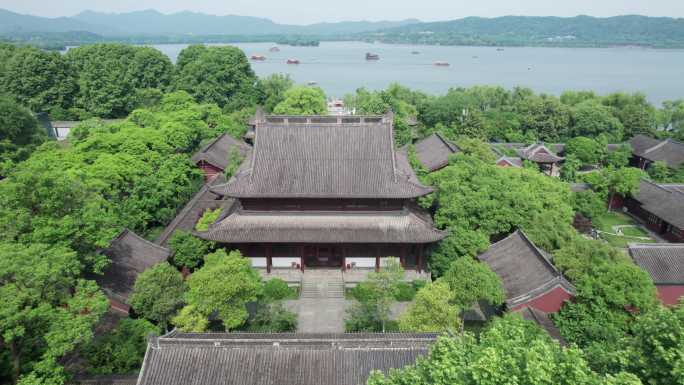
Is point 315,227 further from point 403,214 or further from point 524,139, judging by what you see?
point 524,139

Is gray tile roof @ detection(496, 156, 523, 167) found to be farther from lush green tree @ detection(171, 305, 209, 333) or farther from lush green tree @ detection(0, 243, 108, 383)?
lush green tree @ detection(0, 243, 108, 383)

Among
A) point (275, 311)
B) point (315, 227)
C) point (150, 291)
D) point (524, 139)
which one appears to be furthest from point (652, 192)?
point (150, 291)

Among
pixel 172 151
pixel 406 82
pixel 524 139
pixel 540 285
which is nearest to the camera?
pixel 540 285

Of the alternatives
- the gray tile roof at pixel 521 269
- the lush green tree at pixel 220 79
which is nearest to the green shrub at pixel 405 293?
the gray tile roof at pixel 521 269

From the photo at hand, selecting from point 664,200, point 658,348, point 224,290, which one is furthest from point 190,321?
point 664,200

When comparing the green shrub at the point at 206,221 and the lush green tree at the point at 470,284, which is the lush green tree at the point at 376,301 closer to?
the lush green tree at the point at 470,284

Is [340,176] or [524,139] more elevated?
[340,176]
